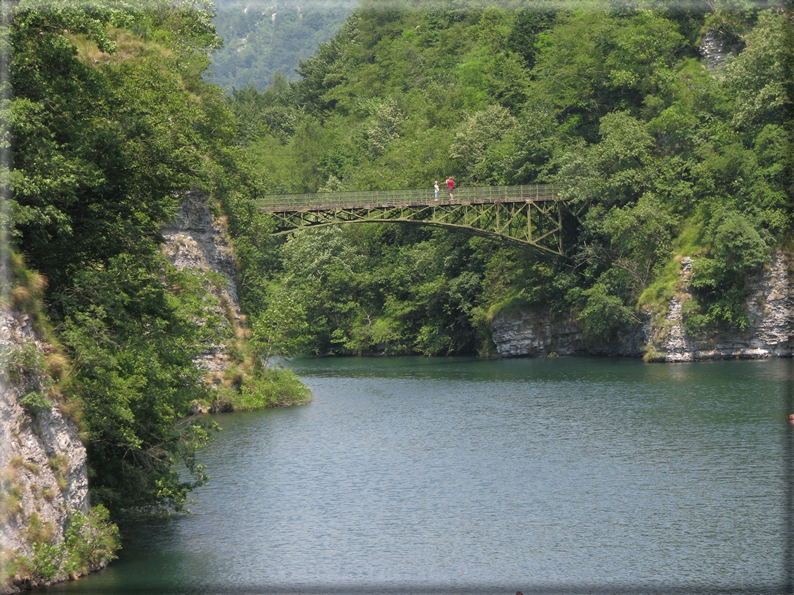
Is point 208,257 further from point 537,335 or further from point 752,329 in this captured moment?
point 537,335

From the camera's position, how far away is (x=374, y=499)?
1352 inches

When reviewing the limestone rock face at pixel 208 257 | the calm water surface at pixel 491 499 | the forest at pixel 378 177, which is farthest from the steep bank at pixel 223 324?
the calm water surface at pixel 491 499

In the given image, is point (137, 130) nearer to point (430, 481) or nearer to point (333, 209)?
point (430, 481)

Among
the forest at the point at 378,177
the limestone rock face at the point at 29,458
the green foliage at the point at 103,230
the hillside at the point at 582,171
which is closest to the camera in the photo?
the limestone rock face at the point at 29,458

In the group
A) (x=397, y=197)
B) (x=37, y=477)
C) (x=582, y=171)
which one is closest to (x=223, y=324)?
(x=397, y=197)

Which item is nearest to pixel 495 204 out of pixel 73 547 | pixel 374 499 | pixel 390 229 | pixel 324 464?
pixel 390 229

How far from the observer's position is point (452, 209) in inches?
3191

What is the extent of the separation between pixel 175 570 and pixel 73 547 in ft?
8.58

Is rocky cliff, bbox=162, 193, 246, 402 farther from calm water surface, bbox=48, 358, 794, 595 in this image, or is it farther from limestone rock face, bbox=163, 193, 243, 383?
calm water surface, bbox=48, 358, 794, 595

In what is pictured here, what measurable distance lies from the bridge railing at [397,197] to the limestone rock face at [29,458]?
51922mm

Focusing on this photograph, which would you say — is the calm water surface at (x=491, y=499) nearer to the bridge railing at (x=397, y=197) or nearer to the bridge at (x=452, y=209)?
the bridge at (x=452, y=209)

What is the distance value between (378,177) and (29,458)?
83920 millimetres

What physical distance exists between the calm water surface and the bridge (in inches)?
927

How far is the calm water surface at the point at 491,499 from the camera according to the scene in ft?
86.0
